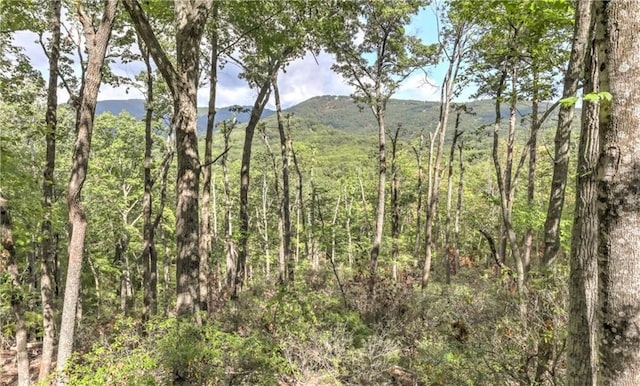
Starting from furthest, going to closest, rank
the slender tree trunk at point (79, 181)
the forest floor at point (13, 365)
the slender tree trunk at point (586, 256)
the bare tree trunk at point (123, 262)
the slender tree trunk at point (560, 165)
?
the bare tree trunk at point (123, 262), the forest floor at point (13, 365), the slender tree trunk at point (79, 181), the slender tree trunk at point (560, 165), the slender tree trunk at point (586, 256)

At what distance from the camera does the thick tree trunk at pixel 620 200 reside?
1.60m

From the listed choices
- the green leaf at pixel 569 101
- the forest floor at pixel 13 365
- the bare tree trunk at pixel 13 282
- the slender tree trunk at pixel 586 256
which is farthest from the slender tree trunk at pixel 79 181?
the forest floor at pixel 13 365

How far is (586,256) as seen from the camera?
1.82m

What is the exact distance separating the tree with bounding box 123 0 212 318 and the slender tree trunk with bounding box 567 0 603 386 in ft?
15.3

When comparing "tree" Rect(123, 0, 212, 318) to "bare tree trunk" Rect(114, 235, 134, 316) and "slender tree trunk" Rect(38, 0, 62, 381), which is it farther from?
→ "bare tree trunk" Rect(114, 235, 134, 316)

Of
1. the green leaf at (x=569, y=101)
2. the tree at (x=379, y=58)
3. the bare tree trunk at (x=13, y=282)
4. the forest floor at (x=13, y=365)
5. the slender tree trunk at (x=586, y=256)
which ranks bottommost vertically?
the forest floor at (x=13, y=365)

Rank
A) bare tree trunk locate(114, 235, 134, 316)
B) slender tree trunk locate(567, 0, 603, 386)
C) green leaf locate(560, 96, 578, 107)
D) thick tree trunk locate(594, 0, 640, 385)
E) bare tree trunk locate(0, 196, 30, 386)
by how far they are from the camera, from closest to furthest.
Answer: green leaf locate(560, 96, 578, 107) → thick tree trunk locate(594, 0, 640, 385) → slender tree trunk locate(567, 0, 603, 386) → bare tree trunk locate(0, 196, 30, 386) → bare tree trunk locate(114, 235, 134, 316)

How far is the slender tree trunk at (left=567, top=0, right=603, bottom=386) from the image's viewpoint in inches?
70.2

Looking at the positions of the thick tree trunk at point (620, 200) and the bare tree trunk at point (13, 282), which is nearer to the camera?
the thick tree trunk at point (620, 200)

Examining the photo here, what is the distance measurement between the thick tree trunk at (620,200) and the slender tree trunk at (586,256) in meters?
0.07

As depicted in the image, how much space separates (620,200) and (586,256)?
1.13ft

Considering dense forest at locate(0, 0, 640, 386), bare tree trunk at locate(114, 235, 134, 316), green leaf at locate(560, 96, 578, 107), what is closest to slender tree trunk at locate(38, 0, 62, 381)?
dense forest at locate(0, 0, 640, 386)

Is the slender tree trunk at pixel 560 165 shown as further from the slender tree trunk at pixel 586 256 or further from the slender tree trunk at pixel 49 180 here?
the slender tree trunk at pixel 49 180

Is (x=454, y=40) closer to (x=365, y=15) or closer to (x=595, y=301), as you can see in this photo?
(x=365, y=15)
